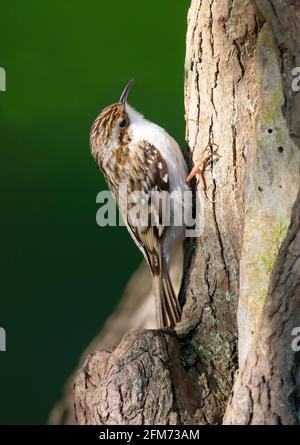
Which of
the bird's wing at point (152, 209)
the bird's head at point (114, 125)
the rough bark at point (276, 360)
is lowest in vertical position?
the rough bark at point (276, 360)

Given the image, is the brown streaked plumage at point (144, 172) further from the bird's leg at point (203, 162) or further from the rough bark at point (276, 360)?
the rough bark at point (276, 360)

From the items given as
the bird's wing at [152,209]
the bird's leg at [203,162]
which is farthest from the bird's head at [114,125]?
the bird's leg at [203,162]

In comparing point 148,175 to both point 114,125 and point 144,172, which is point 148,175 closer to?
point 144,172

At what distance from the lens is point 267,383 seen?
2.65 meters

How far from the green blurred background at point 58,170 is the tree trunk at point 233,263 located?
5.20 ft

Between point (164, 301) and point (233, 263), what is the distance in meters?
0.47

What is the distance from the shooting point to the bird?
3615mm

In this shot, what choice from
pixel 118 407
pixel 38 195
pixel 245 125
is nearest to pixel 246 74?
pixel 245 125

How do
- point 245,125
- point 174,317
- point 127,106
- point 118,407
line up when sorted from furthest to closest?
point 127,106, point 174,317, point 245,125, point 118,407

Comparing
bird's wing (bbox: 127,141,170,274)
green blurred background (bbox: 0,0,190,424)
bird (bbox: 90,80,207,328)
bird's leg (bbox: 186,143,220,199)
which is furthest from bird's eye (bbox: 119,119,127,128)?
green blurred background (bbox: 0,0,190,424)

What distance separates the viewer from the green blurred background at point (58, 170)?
502 centimetres

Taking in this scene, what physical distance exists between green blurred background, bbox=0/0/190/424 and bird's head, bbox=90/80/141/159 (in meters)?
1.08
